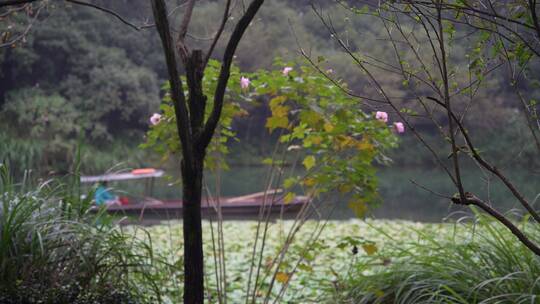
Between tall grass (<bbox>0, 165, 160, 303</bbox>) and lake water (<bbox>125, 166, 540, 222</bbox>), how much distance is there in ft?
16.2

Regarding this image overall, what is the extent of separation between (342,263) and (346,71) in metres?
9.36

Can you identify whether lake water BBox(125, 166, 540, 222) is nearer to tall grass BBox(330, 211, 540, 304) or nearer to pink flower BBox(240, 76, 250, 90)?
tall grass BBox(330, 211, 540, 304)

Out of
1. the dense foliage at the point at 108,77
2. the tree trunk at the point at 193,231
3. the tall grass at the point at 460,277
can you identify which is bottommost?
the tall grass at the point at 460,277

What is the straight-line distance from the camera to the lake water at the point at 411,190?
928cm

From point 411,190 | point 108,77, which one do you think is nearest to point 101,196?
point 411,190

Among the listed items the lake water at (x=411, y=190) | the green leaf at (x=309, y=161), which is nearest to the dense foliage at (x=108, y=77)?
the lake water at (x=411, y=190)

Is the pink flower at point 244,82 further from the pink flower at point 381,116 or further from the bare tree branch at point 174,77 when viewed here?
the bare tree branch at point 174,77

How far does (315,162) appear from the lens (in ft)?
9.37

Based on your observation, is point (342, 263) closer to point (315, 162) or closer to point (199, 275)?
point (315, 162)

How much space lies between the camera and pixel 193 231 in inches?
70.7

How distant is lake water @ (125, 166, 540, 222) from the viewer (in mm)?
9281

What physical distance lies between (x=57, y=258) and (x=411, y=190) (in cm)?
1159

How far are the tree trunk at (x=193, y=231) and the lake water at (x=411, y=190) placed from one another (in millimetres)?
5414

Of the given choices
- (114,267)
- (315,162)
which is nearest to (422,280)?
(315,162)
